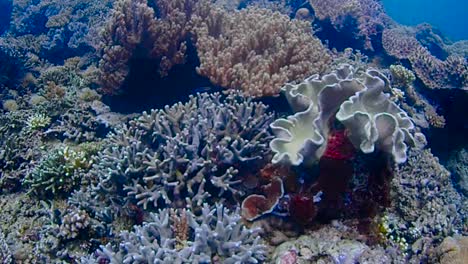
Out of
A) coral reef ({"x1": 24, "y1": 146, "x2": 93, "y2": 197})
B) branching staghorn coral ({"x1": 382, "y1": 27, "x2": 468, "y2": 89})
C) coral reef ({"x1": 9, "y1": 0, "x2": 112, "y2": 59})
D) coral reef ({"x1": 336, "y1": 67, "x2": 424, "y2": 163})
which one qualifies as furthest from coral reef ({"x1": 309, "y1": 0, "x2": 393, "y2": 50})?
coral reef ({"x1": 24, "y1": 146, "x2": 93, "y2": 197})

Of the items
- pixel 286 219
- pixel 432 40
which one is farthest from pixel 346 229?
pixel 432 40

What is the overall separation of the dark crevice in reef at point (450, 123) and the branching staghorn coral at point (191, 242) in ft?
20.0

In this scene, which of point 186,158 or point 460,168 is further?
point 460,168

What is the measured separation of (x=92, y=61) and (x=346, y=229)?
8166mm

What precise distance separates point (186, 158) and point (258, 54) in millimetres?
2600

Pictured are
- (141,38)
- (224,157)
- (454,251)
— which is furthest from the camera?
(141,38)

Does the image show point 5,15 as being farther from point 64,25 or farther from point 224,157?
point 224,157

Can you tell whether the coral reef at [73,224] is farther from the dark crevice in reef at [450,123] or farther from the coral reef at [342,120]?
the dark crevice in reef at [450,123]

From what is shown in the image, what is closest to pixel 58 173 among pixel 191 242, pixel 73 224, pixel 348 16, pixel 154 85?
pixel 73 224

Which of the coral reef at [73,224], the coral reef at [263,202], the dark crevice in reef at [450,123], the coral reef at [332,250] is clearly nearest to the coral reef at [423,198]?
the coral reef at [332,250]

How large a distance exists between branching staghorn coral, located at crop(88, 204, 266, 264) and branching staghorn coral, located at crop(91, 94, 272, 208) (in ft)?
0.94

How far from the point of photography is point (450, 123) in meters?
8.09

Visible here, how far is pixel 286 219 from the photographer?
360 cm

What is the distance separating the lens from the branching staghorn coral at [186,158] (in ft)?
12.6
